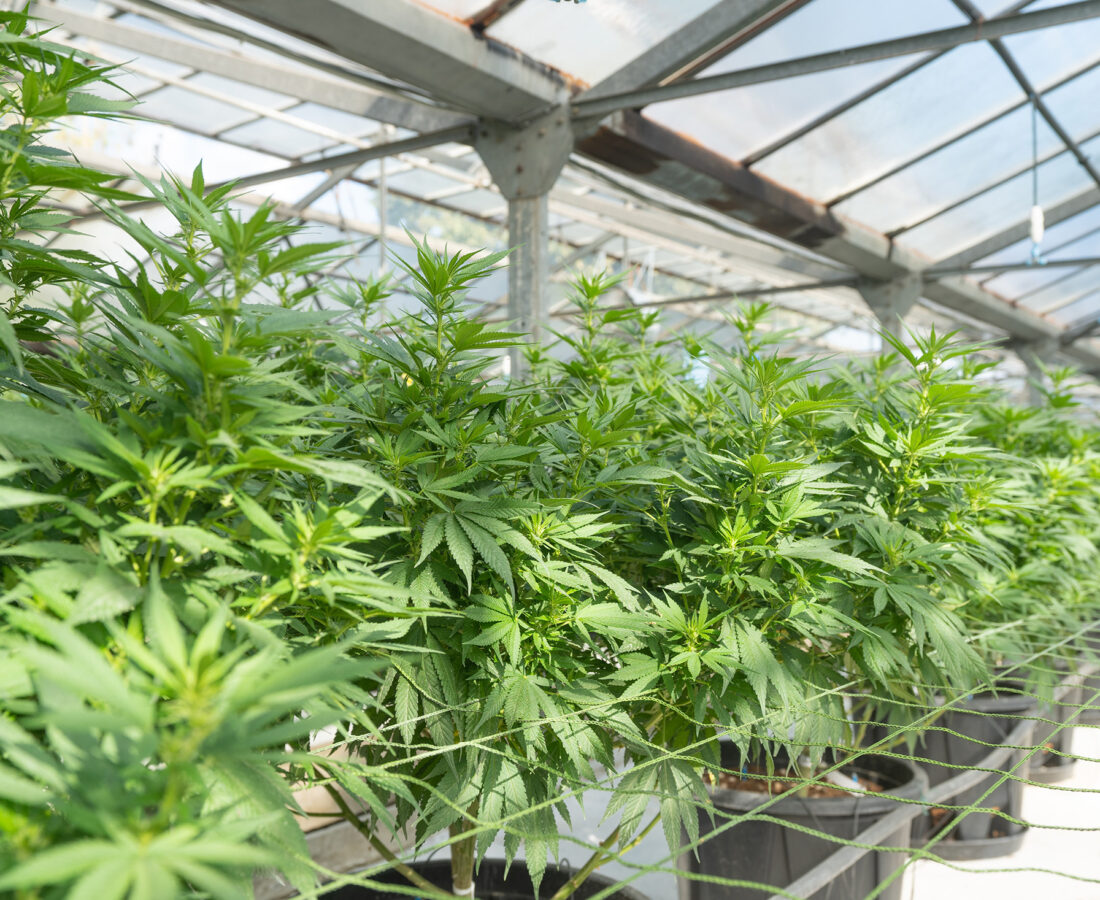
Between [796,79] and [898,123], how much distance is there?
0.92m

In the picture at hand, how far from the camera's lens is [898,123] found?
4629 mm

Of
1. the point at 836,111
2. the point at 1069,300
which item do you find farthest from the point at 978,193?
the point at 1069,300

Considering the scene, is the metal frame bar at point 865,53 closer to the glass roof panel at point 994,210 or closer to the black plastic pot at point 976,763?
the black plastic pot at point 976,763

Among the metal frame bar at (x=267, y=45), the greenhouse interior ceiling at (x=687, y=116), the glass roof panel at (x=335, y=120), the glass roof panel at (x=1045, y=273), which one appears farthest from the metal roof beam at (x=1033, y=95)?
the glass roof panel at (x=335, y=120)

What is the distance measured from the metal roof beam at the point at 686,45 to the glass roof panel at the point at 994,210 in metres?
3.02

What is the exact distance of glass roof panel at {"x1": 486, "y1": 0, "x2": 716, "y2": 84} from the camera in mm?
3168

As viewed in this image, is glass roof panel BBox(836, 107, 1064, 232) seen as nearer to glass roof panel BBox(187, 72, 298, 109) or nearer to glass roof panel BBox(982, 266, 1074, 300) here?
glass roof panel BBox(982, 266, 1074, 300)

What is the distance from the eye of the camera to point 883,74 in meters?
4.20

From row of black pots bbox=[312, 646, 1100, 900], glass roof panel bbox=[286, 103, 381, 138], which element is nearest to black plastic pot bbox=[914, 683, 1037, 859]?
row of black pots bbox=[312, 646, 1100, 900]

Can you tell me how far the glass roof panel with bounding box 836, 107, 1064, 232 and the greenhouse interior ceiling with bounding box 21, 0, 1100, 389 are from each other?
2cm

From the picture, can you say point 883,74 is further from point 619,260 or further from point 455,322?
point 619,260

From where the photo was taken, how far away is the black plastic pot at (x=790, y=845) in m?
1.48

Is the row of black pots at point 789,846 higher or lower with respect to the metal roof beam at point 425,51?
lower

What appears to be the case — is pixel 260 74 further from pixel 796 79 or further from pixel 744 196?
pixel 796 79
